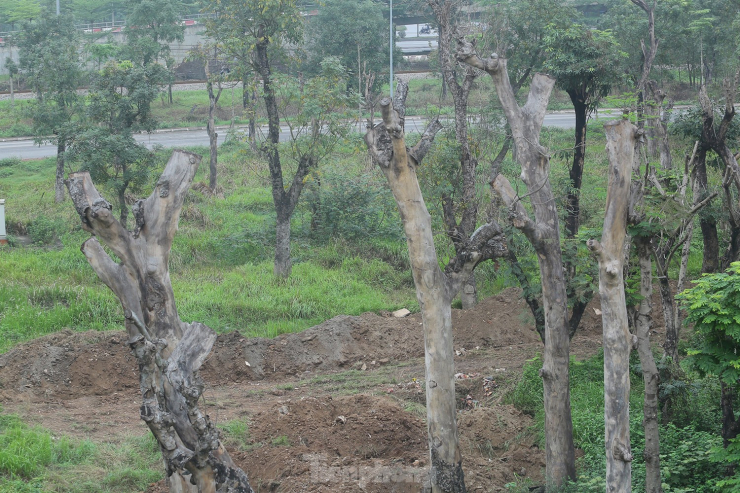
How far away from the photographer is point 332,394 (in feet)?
36.6

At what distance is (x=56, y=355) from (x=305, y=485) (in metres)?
5.68

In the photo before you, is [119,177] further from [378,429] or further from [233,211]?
[378,429]

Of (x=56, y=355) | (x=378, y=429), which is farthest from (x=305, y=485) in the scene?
(x=56, y=355)

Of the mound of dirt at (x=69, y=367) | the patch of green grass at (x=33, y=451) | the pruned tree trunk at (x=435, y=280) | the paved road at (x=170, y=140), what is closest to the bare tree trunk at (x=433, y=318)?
the pruned tree trunk at (x=435, y=280)

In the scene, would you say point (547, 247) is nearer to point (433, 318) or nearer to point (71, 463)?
point (433, 318)

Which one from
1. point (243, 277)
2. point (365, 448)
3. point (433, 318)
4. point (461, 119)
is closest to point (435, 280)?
point (433, 318)

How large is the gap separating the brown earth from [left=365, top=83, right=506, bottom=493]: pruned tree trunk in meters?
0.86

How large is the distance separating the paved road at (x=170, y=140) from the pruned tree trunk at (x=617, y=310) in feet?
59.7

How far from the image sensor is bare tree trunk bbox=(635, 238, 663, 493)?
694 cm

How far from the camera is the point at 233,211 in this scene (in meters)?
18.9

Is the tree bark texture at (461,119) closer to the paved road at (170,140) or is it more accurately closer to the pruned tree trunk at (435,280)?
the pruned tree trunk at (435,280)

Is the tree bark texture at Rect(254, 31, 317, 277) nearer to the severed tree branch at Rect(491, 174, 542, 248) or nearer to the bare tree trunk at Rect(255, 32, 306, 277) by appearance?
the bare tree trunk at Rect(255, 32, 306, 277)

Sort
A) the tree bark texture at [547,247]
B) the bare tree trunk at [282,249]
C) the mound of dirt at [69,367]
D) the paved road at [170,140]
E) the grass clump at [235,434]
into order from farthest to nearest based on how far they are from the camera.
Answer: the paved road at [170,140]
the bare tree trunk at [282,249]
the mound of dirt at [69,367]
the grass clump at [235,434]
the tree bark texture at [547,247]

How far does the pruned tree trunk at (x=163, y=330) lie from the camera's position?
582cm
